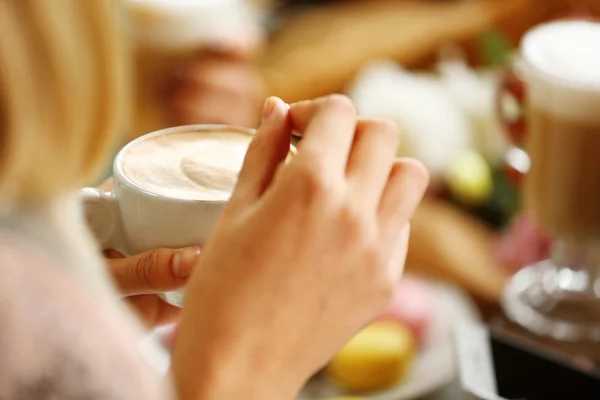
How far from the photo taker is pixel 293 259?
0.32 metres

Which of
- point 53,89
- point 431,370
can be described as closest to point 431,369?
point 431,370

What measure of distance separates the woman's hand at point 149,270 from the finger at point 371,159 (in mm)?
72

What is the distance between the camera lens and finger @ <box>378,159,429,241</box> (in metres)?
0.34

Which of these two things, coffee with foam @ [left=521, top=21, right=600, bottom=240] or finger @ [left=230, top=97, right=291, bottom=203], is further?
coffee with foam @ [left=521, top=21, right=600, bottom=240]

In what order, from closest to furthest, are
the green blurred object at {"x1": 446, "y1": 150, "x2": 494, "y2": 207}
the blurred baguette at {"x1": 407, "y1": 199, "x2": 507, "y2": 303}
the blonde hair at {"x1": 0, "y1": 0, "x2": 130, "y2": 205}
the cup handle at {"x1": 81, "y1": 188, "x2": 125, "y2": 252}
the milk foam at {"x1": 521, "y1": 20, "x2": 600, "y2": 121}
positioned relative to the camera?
the blonde hair at {"x1": 0, "y1": 0, "x2": 130, "y2": 205}
the cup handle at {"x1": 81, "y1": 188, "x2": 125, "y2": 252}
the milk foam at {"x1": 521, "y1": 20, "x2": 600, "y2": 121}
the blurred baguette at {"x1": 407, "y1": 199, "x2": 507, "y2": 303}
the green blurred object at {"x1": 446, "y1": 150, "x2": 494, "y2": 207}

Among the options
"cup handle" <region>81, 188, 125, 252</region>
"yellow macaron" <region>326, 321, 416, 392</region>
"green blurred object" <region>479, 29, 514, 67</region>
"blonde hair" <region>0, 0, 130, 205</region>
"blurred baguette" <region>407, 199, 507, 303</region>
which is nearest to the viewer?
"blonde hair" <region>0, 0, 130, 205</region>

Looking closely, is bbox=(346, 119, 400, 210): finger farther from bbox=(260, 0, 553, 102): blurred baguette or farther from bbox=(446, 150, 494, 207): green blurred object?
bbox=(260, 0, 553, 102): blurred baguette

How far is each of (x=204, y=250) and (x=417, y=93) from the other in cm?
96

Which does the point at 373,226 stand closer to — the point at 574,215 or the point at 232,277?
the point at 232,277

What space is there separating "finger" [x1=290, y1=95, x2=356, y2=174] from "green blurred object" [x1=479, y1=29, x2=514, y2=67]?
946 mm

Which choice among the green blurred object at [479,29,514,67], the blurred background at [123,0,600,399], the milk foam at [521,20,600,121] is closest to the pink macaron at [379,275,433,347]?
the blurred background at [123,0,600,399]

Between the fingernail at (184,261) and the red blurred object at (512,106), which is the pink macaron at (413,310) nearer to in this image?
the red blurred object at (512,106)

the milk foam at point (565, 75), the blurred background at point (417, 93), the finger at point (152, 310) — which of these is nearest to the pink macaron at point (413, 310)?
the blurred background at point (417, 93)

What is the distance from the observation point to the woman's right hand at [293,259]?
311 millimetres
